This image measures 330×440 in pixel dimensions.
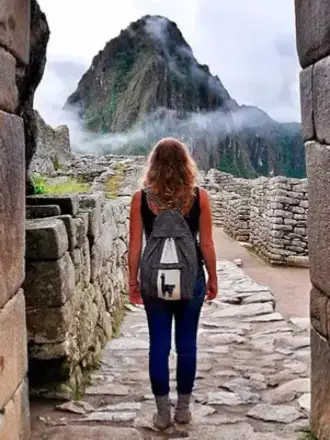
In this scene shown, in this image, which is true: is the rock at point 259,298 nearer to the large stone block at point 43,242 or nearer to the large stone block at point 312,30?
the large stone block at point 43,242

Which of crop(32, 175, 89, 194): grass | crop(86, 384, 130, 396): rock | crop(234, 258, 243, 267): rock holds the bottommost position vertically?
crop(86, 384, 130, 396): rock

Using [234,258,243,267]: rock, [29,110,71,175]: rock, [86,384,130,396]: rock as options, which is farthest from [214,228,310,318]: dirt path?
[29,110,71,175]: rock

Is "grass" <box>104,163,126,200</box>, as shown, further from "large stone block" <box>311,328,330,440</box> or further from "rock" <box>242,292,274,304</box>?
"large stone block" <box>311,328,330,440</box>

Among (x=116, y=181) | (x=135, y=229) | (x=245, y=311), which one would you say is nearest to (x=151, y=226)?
(x=135, y=229)

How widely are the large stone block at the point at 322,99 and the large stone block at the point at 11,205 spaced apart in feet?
4.51

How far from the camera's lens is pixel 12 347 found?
8.80 ft

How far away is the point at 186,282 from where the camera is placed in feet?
10.0

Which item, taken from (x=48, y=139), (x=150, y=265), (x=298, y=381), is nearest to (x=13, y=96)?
(x=150, y=265)

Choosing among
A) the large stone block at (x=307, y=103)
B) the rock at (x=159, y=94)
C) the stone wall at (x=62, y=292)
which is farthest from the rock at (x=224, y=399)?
the rock at (x=159, y=94)

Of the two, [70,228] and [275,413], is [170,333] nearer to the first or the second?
[275,413]

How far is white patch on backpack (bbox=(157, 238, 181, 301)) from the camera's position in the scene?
3.04 m

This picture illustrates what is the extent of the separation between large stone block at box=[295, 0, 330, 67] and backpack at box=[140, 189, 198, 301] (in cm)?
99

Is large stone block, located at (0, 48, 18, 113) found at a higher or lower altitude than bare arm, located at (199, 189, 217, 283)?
higher

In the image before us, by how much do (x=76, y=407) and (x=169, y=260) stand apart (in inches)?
47.2
